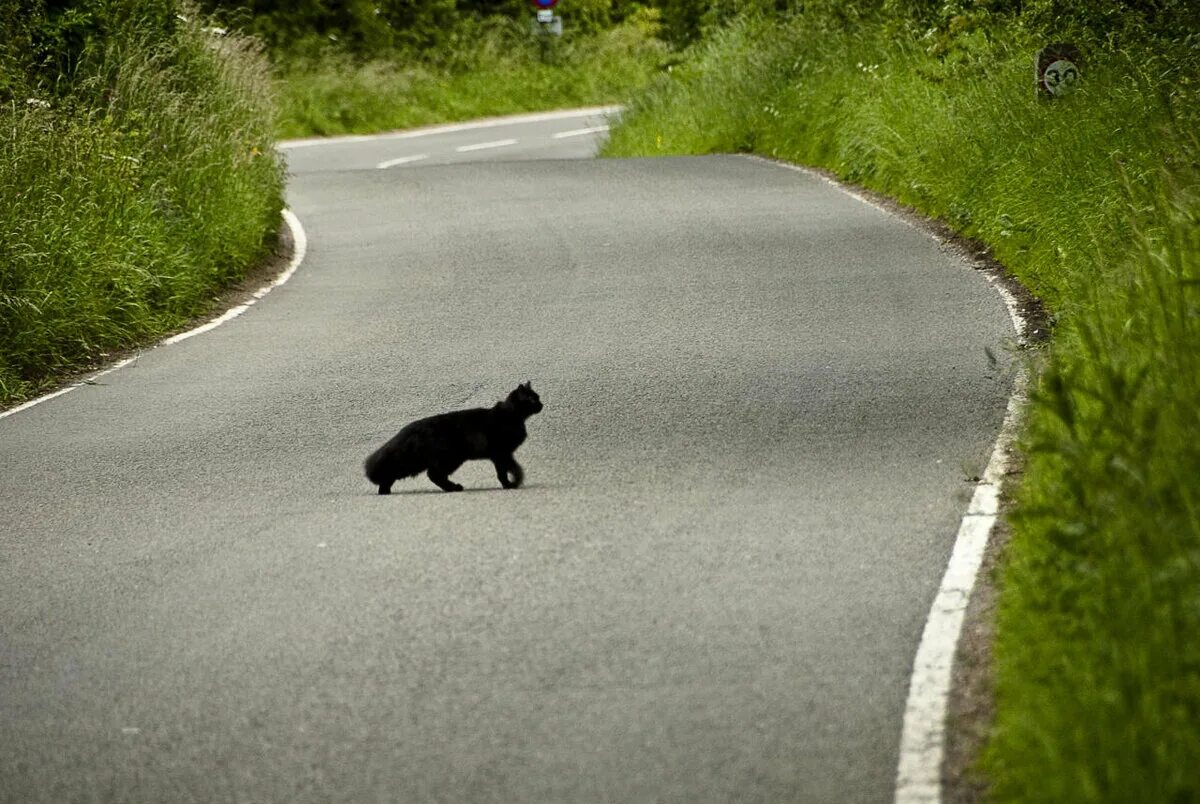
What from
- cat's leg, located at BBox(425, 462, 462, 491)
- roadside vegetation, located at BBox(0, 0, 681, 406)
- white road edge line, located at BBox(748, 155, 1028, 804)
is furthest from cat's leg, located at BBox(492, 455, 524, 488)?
roadside vegetation, located at BBox(0, 0, 681, 406)

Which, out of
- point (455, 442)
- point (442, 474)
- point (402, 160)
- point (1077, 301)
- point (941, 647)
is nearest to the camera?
point (941, 647)

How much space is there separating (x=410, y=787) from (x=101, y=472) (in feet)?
17.7

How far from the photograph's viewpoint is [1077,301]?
11.0 meters

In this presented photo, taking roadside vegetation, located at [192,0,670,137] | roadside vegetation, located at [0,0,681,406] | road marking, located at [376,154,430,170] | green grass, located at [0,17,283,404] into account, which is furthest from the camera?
roadside vegetation, located at [192,0,670,137]

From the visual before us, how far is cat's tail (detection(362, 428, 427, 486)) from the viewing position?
9.12 m

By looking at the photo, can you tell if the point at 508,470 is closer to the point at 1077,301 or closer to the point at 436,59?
the point at 1077,301

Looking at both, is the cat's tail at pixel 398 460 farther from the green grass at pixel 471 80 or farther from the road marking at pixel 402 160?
the green grass at pixel 471 80

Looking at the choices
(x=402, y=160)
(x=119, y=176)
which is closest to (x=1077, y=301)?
(x=119, y=176)

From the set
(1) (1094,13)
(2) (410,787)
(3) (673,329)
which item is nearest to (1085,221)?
(3) (673,329)

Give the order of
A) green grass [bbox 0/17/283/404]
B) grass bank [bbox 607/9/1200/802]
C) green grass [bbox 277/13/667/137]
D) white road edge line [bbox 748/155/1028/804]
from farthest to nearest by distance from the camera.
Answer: green grass [bbox 277/13/667/137] < green grass [bbox 0/17/283/404] < white road edge line [bbox 748/155/1028/804] < grass bank [bbox 607/9/1200/802]

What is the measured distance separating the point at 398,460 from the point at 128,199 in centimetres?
805

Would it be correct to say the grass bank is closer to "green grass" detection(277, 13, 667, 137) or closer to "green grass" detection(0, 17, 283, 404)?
"green grass" detection(0, 17, 283, 404)

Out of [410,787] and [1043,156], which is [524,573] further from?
[1043,156]

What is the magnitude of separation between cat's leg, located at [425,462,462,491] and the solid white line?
84.1ft
